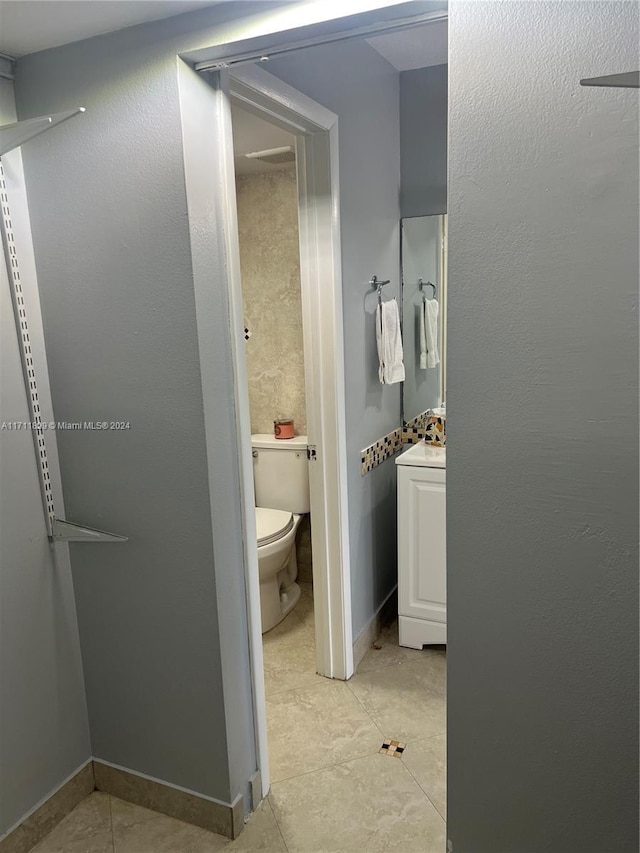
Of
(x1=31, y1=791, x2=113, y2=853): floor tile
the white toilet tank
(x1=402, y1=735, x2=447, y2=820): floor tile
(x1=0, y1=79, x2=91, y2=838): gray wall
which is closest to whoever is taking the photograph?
(x1=0, y1=79, x2=91, y2=838): gray wall

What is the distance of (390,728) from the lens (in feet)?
7.32

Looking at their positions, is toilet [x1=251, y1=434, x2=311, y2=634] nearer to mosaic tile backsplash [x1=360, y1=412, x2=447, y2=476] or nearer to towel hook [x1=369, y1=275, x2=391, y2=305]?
mosaic tile backsplash [x1=360, y1=412, x2=447, y2=476]

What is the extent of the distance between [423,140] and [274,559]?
1.94 m

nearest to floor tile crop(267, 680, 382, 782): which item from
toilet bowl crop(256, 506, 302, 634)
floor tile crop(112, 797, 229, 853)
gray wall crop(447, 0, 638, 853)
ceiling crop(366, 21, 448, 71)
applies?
floor tile crop(112, 797, 229, 853)

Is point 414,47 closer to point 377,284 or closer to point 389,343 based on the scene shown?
point 377,284

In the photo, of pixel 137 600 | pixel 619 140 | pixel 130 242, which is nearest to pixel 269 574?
pixel 137 600

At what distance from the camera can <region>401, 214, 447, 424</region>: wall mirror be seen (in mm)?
2781

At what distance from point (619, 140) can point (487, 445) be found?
58 centimetres

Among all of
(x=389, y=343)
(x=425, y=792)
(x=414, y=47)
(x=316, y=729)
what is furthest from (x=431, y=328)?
(x=425, y=792)

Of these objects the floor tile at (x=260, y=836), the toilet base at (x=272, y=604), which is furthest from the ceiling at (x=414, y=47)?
the floor tile at (x=260, y=836)

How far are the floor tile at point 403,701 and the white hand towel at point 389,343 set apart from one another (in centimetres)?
118

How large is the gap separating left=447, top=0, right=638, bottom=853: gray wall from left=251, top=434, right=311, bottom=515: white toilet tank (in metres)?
1.83

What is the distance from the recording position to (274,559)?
2867 mm

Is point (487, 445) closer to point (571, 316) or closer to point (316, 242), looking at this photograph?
point (571, 316)
